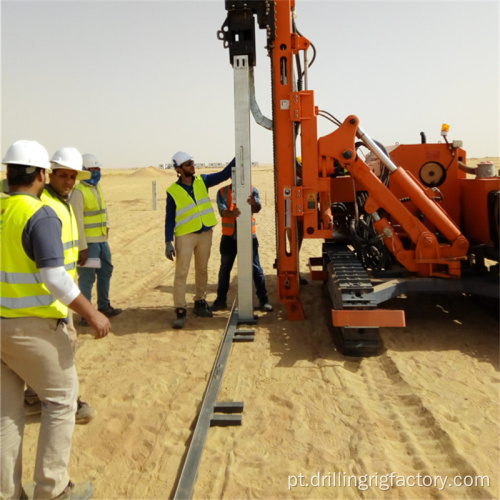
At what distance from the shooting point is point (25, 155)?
2.82 m

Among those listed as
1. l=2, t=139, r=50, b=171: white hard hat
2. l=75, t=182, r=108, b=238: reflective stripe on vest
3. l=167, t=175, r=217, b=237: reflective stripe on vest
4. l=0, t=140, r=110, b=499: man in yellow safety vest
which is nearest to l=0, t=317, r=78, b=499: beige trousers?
l=0, t=140, r=110, b=499: man in yellow safety vest

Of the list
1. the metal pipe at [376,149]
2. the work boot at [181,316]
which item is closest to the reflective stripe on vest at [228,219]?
the work boot at [181,316]

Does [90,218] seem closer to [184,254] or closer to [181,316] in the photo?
[184,254]

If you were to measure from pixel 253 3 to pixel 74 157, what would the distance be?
3339mm

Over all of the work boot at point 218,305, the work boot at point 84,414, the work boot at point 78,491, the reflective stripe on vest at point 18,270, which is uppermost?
the reflective stripe on vest at point 18,270

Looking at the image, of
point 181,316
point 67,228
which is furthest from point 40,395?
Answer: point 181,316

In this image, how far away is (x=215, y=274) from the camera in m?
9.27

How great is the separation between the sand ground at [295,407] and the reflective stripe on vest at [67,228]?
144 centimetres

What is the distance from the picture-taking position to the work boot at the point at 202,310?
6625 mm

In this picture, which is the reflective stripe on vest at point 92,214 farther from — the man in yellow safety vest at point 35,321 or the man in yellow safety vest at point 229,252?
the man in yellow safety vest at point 35,321

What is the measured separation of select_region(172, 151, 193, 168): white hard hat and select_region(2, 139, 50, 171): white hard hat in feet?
11.1

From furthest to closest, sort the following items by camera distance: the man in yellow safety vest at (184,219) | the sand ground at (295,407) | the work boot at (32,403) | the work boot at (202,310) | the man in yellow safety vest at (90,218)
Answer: the work boot at (202,310) < the man in yellow safety vest at (184,219) < the man in yellow safety vest at (90,218) < the work boot at (32,403) < the sand ground at (295,407)

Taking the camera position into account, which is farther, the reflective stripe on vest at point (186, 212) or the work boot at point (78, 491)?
the reflective stripe on vest at point (186, 212)

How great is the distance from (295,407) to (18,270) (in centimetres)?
244
